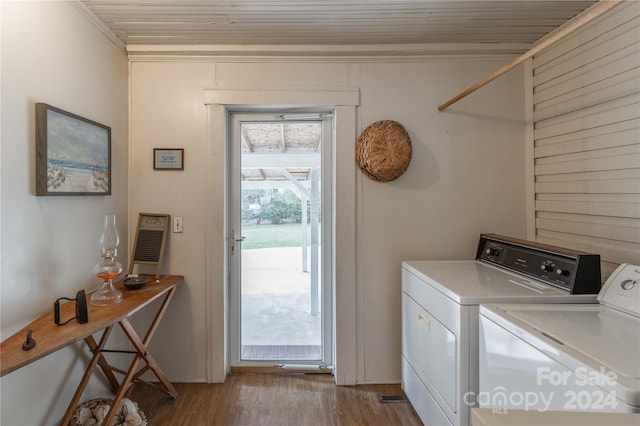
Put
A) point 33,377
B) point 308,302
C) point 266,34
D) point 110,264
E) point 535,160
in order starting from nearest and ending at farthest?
point 33,377 → point 110,264 → point 266,34 → point 535,160 → point 308,302

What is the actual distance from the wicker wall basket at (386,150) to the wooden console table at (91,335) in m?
1.58

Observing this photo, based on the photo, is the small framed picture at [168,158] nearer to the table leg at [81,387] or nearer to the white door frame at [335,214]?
the white door frame at [335,214]

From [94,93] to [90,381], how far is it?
1.77m

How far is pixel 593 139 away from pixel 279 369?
2.58 meters

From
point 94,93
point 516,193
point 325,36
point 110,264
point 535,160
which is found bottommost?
point 110,264

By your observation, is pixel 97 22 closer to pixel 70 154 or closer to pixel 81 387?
pixel 70 154

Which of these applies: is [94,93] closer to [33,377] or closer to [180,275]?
[180,275]

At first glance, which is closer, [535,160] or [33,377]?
[33,377]

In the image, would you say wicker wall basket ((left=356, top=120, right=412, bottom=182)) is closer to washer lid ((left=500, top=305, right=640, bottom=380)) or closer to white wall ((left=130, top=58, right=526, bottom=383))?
white wall ((left=130, top=58, right=526, bottom=383))

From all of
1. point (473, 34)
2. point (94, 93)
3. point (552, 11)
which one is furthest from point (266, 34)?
point (552, 11)

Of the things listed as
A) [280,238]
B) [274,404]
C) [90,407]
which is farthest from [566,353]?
[90,407]

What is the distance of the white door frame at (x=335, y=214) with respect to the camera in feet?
7.22

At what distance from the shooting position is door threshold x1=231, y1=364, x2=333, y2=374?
7.69ft

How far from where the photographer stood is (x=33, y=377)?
1.45m
